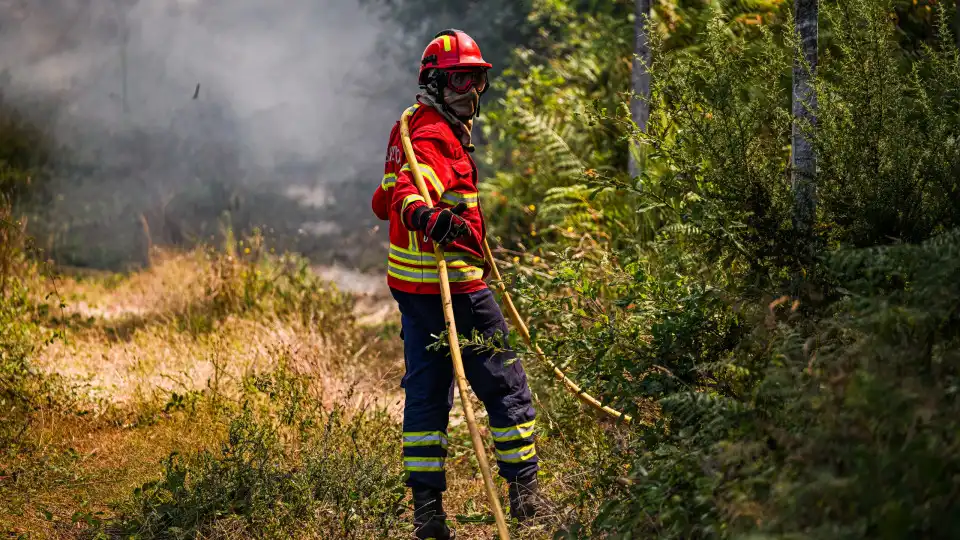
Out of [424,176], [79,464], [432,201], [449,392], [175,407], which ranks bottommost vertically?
[79,464]

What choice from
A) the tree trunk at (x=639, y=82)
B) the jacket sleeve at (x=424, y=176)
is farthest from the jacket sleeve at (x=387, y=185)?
the tree trunk at (x=639, y=82)

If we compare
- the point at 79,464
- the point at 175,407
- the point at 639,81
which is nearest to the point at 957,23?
the point at 639,81

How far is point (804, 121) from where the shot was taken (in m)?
3.30

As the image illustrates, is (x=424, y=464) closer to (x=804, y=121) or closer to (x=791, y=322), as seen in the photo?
(x=791, y=322)

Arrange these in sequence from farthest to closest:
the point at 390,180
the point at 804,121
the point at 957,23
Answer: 1. the point at 957,23
2. the point at 390,180
3. the point at 804,121

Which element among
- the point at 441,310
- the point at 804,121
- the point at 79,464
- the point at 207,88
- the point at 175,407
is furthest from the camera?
the point at 207,88

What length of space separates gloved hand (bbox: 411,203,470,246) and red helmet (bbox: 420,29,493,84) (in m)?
0.71

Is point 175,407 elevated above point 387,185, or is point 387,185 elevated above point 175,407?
point 387,185

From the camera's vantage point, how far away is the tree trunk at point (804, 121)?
329cm

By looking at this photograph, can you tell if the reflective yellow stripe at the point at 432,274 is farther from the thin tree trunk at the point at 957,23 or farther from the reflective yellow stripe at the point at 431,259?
the thin tree trunk at the point at 957,23

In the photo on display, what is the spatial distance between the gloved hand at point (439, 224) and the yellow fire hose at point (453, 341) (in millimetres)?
72

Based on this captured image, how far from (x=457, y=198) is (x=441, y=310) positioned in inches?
19.6

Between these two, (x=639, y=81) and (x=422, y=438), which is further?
(x=639, y=81)

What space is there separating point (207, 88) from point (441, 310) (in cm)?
1226
